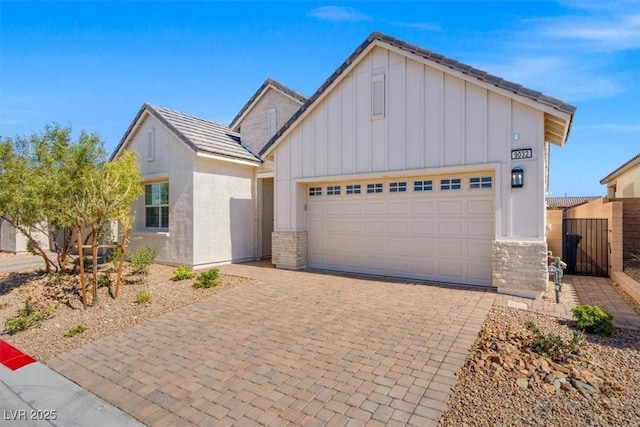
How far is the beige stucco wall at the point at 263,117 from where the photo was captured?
15.1 meters

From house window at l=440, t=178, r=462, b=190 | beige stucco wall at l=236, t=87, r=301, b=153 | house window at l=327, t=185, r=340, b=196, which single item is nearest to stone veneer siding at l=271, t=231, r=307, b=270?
house window at l=327, t=185, r=340, b=196

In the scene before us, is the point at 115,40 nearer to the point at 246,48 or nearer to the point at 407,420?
the point at 246,48

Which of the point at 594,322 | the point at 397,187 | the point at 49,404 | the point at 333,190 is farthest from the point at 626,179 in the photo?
the point at 49,404

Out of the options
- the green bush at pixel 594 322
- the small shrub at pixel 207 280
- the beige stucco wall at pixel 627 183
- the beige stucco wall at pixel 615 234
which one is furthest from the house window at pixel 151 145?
the beige stucco wall at pixel 627 183

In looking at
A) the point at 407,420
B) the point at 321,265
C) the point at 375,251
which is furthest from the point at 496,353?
the point at 321,265

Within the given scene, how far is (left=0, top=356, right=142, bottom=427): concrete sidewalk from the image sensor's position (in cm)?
382

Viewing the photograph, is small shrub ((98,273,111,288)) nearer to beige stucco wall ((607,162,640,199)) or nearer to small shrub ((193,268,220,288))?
small shrub ((193,268,220,288))

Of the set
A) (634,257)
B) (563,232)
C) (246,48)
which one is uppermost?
(246,48)

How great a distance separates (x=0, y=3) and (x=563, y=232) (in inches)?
657

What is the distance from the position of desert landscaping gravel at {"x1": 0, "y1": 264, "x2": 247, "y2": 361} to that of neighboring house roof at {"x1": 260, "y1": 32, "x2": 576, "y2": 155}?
6.93 metres

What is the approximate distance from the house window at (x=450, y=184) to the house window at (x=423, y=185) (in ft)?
1.03

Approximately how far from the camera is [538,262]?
7.67 metres

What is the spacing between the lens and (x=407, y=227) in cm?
992

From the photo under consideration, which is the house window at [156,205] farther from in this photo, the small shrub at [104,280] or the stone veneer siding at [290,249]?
the stone veneer siding at [290,249]
